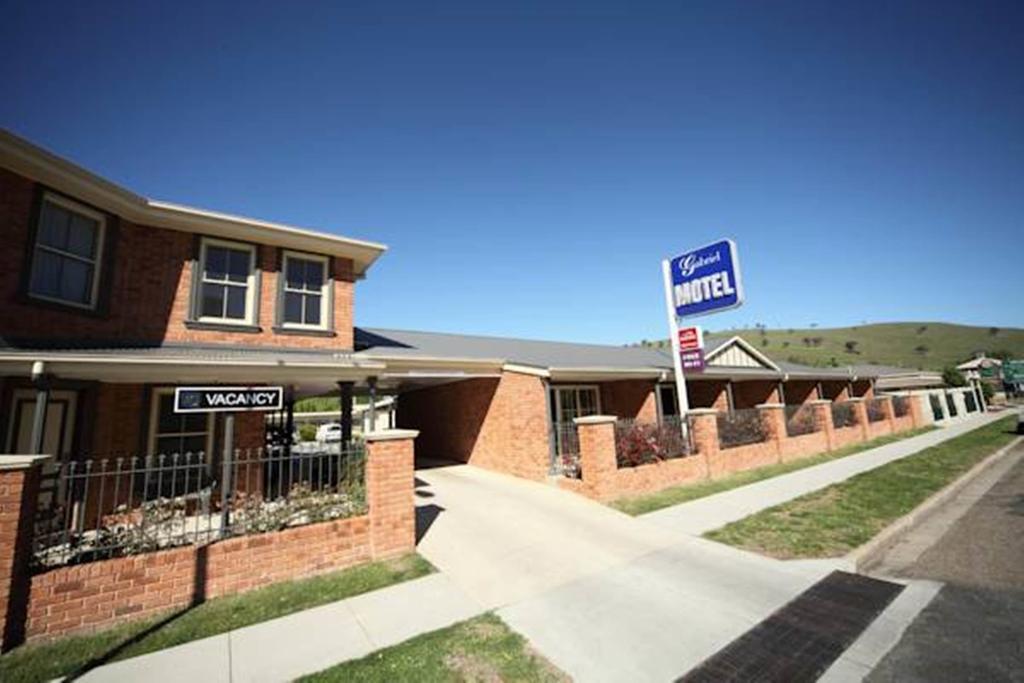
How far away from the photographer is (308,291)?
1137 centimetres

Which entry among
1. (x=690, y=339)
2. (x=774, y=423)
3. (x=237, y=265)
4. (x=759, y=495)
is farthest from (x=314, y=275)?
(x=774, y=423)

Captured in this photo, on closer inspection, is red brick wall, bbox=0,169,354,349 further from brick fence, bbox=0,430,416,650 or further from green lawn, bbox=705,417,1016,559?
green lawn, bbox=705,417,1016,559

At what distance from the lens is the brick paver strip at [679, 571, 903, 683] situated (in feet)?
13.1

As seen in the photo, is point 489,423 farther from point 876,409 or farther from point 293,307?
point 876,409

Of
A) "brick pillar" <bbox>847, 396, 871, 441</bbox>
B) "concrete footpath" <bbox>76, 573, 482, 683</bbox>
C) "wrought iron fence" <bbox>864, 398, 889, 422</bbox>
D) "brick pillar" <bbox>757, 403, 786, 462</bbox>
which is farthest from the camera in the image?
"wrought iron fence" <bbox>864, 398, 889, 422</bbox>

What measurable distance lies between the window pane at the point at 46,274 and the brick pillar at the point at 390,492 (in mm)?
6811

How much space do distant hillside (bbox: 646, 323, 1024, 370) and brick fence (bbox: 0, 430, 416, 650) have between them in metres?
108

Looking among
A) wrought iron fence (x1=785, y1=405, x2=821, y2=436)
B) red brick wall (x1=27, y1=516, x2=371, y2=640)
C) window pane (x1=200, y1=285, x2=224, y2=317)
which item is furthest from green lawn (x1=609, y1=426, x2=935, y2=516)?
window pane (x1=200, y1=285, x2=224, y2=317)

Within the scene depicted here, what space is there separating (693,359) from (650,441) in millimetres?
3645

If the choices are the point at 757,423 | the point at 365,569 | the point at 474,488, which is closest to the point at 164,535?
the point at 365,569

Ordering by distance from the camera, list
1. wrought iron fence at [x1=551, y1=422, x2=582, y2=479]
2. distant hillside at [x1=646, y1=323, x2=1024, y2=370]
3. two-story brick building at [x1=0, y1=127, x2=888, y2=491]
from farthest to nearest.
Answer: distant hillside at [x1=646, y1=323, x2=1024, y2=370]
wrought iron fence at [x1=551, y1=422, x2=582, y2=479]
two-story brick building at [x1=0, y1=127, x2=888, y2=491]

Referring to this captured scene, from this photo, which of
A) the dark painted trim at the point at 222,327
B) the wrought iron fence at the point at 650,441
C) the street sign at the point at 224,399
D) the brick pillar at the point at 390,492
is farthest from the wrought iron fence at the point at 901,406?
the dark painted trim at the point at 222,327

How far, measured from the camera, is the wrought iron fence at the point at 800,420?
1648 cm

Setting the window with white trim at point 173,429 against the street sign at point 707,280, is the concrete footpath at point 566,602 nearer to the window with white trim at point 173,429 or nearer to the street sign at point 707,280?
the window with white trim at point 173,429
